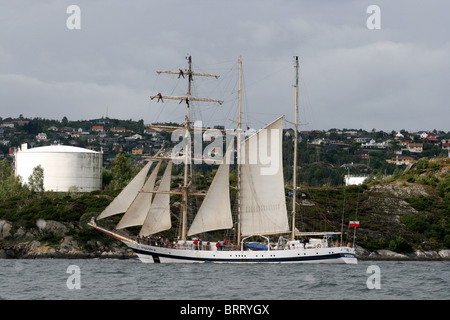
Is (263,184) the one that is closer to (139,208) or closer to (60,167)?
(139,208)

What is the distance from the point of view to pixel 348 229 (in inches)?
4368

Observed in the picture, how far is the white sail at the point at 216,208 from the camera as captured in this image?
7350cm

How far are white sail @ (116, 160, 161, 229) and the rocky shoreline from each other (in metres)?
21.1

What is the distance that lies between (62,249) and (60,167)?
136ft

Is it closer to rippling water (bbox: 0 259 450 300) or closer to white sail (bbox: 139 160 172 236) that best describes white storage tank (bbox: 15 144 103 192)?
white sail (bbox: 139 160 172 236)

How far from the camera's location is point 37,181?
13075 cm

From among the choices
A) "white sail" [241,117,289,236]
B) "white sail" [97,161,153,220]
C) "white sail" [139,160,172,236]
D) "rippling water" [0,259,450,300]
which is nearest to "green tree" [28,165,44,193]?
"white sail" [139,160,172,236]

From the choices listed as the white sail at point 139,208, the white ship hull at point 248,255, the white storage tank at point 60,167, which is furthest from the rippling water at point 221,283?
the white storage tank at point 60,167

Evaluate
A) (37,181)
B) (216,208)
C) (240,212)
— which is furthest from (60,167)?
(216,208)

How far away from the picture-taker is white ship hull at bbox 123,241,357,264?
7469 cm

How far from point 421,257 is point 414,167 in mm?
56471

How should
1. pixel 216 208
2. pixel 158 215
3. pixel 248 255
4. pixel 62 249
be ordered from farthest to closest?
pixel 62 249 < pixel 158 215 < pixel 248 255 < pixel 216 208
